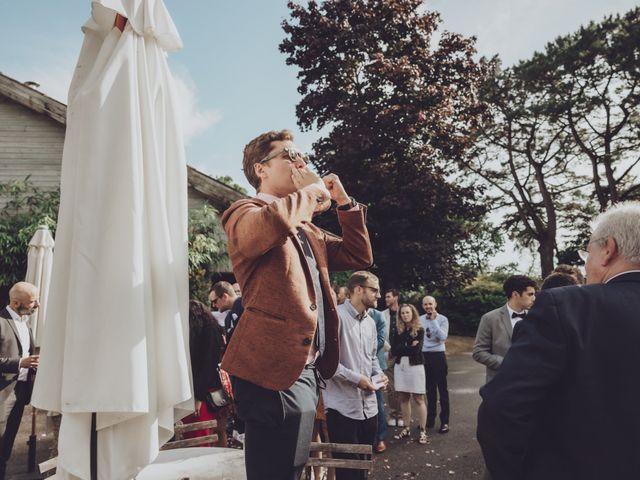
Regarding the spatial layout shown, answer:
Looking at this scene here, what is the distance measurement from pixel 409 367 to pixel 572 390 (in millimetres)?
5939

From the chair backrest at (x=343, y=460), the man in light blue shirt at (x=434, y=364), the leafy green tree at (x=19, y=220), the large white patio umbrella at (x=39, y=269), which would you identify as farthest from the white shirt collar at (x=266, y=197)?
the leafy green tree at (x=19, y=220)

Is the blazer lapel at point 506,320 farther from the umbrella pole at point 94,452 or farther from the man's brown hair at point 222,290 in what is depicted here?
the umbrella pole at point 94,452

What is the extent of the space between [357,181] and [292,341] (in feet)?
45.4

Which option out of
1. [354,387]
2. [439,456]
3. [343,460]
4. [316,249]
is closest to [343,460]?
[343,460]

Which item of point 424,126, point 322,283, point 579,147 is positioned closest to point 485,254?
point 579,147

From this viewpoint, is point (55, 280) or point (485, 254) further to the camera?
point (485, 254)

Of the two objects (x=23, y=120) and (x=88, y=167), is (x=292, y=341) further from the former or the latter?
(x=23, y=120)

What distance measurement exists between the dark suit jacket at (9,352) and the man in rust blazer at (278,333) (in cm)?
419

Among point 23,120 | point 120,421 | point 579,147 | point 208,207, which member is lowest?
point 120,421

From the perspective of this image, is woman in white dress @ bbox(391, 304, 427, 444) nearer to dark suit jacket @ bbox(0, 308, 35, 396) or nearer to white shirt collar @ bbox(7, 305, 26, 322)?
dark suit jacket @ bbox(0, 308, 35, 396)

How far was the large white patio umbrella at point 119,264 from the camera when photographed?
1908 millimetres

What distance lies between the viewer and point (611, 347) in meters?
1.60

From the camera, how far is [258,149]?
2.25 meters

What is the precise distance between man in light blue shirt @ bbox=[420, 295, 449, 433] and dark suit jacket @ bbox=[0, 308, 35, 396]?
19.2ft
